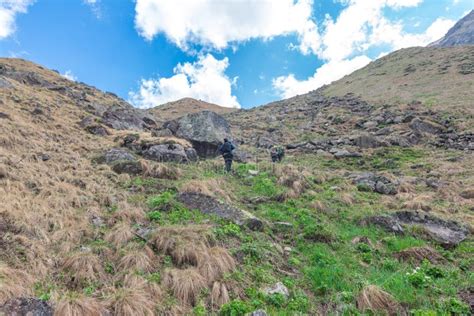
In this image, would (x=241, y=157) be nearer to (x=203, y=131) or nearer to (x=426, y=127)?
(x=203, y=131)

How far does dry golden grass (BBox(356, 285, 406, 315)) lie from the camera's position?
5809 mm

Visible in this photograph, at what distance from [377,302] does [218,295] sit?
3067 mm

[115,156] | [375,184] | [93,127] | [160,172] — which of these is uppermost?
[93,127]

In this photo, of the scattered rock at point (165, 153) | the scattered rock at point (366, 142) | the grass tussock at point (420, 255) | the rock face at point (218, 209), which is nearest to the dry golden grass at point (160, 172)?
the scattered rock at point (165, 153)

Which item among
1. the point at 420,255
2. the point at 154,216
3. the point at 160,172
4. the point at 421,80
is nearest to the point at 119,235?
the point at 154,216

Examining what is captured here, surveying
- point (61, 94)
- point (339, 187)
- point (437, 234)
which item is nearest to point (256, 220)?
point (437, 234)

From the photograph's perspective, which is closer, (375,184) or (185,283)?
(185,283)

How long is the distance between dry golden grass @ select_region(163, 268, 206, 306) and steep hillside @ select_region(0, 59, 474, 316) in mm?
26

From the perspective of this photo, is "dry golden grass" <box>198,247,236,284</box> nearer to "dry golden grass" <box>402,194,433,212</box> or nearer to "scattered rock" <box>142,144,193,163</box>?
"dry golden grass" <box>402,194,433,212</box>

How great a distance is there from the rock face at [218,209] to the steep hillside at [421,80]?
29.9m

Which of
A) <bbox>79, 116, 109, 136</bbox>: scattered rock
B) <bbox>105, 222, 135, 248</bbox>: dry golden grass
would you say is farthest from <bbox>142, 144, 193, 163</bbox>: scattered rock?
<bbox>105, 222, 135, 248</bbox>: dry golden grass

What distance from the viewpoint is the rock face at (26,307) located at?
4352mm

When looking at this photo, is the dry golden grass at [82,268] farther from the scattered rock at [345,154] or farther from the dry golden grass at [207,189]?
the scattered rock at [345,154]

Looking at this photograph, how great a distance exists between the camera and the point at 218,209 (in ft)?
32.9
